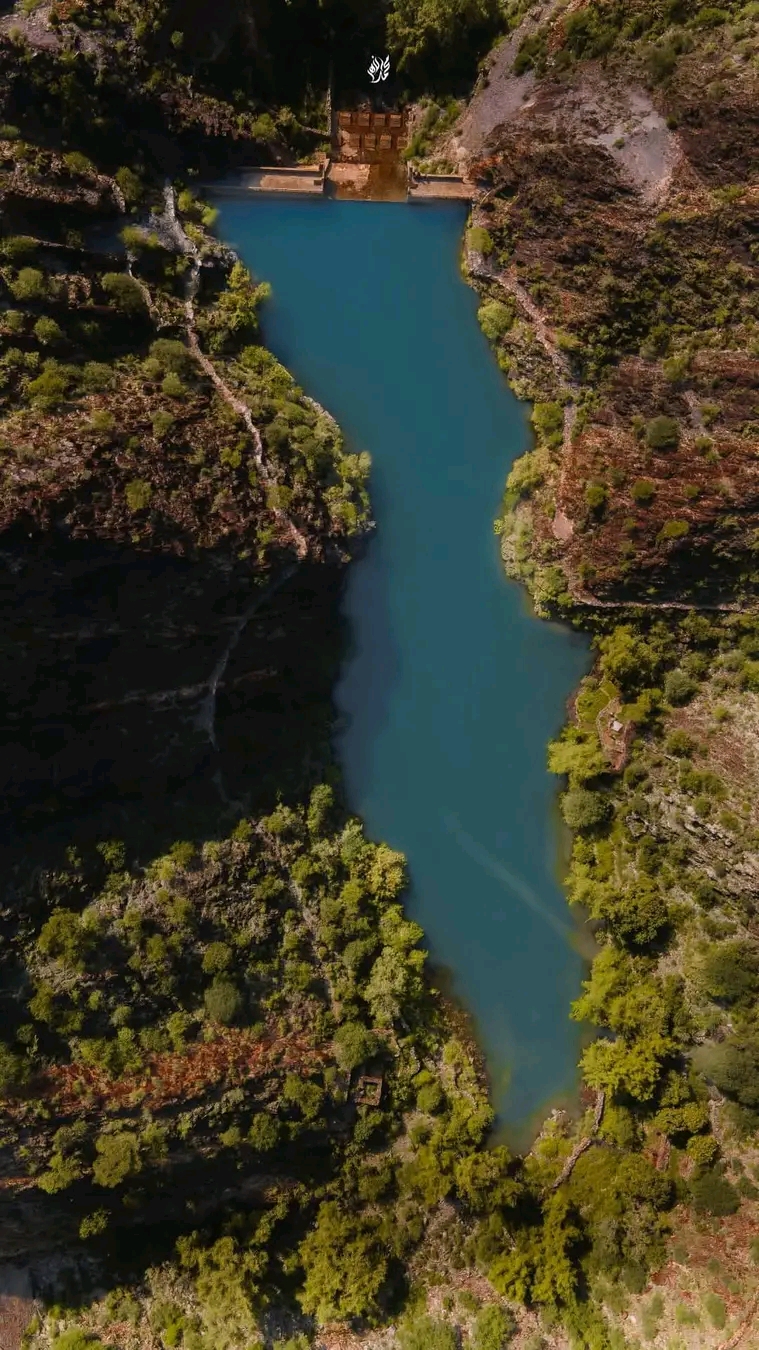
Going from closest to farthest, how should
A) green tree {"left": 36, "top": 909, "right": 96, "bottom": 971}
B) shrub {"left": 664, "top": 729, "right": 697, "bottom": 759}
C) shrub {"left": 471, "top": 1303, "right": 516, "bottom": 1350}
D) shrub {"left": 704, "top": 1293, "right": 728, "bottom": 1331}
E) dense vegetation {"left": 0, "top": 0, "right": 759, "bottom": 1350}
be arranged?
1. green tree {"left": 36, "top": 909, "right": 96, "bottom": 971}
2. dense vegetation {"left": 0, "top": 0, "right": 759, "bottom": 1350}
3. shrub {"left": 704, "top": 1293, "right": 728, "bottom": 1331}
4. shrub {"left": 471, "top": 1303, "right": 516, "bottom": 1350}
5. shrub {"left": 664, "top": 729, "right": 697, "bottom": 759}

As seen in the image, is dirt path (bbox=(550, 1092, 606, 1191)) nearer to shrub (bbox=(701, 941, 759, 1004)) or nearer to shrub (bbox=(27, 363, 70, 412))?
shrub (bbox=(701, 941, 759, 1004))

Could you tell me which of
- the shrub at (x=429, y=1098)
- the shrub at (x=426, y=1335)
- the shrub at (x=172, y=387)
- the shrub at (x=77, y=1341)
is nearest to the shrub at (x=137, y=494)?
the shrub at (x=172, y=387)

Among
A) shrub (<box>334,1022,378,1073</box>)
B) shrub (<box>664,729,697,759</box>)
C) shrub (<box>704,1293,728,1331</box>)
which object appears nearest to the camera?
shrub (<box>704,1293,728,1331</box>)

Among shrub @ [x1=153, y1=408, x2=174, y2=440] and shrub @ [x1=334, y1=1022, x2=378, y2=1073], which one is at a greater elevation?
→ shrub @ [x1=153, y1=408, x2=174, y2=440]

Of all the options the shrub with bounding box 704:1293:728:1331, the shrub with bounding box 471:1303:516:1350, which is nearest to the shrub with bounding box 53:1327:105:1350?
the shrub with bounding box 471:1303:516:1350

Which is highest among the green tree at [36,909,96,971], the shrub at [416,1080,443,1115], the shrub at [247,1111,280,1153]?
the green tree at [36,909,96,971]

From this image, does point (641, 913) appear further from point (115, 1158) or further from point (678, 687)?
point (115, 1158)
